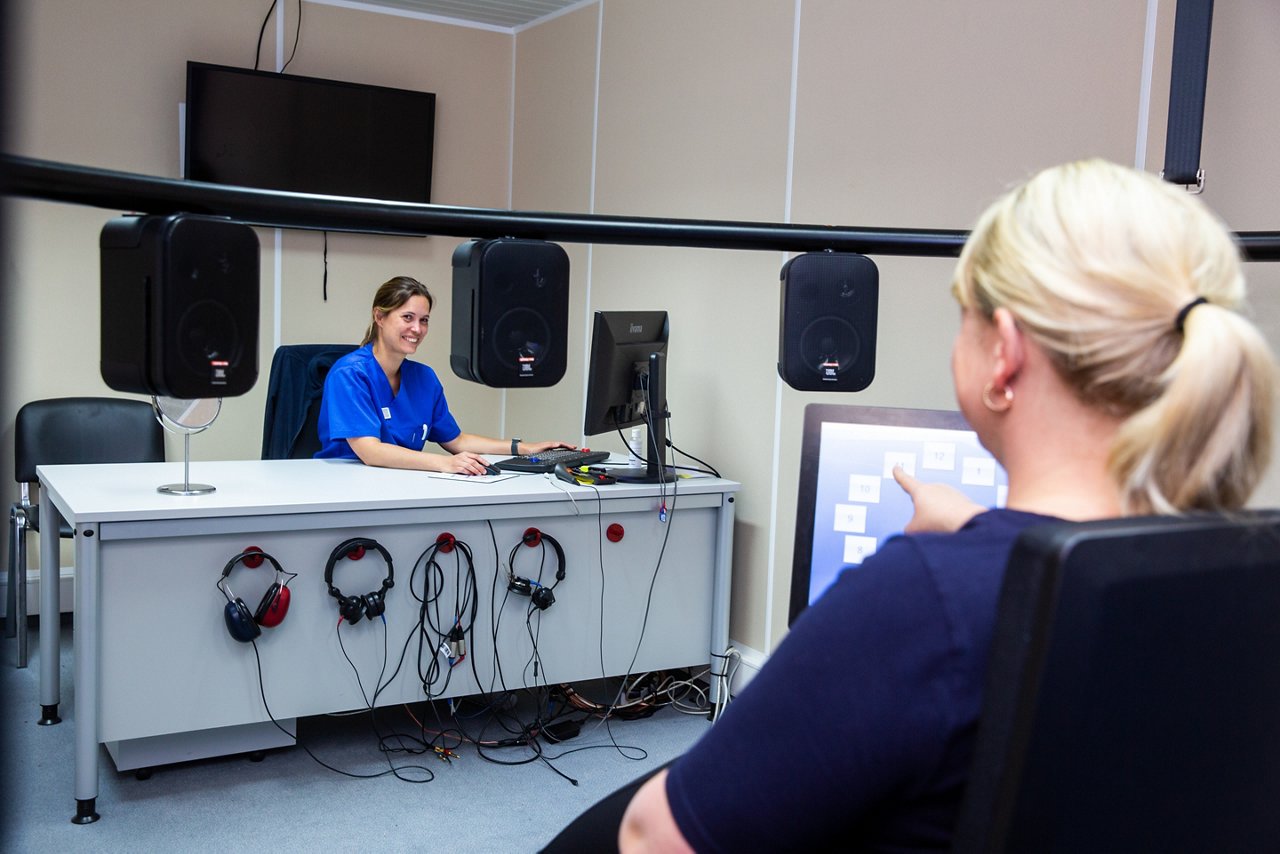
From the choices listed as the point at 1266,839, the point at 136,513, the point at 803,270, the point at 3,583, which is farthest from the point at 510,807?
the point at 3,583

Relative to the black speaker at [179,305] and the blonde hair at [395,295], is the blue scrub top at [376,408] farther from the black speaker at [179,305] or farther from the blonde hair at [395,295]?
the black speaker at [179,305]

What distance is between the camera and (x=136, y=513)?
2.72m

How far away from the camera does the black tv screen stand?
14.8 ft

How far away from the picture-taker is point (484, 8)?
4.96 m

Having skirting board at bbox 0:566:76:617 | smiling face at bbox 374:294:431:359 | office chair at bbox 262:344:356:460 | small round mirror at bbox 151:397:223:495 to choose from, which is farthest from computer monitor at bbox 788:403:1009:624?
skirting board at bbox 0:566:76:617

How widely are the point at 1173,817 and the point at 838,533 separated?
1097 millimetres

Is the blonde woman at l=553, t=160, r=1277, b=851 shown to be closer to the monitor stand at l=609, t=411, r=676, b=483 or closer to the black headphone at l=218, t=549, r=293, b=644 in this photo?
the black headphone at l=218, t=549, r=293, b=644

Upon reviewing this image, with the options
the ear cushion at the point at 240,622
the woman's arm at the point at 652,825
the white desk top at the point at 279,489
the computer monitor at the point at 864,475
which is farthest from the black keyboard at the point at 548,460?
Answer: the woman's arm at the point at 652,825

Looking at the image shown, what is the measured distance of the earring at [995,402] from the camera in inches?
34.3

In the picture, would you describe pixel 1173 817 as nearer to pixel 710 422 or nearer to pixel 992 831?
pixel 992 831

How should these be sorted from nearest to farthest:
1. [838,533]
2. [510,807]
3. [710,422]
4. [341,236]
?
[838,533]
[510,807]
[710,422]
[341,236]

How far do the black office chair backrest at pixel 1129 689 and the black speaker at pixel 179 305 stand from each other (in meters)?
0.85

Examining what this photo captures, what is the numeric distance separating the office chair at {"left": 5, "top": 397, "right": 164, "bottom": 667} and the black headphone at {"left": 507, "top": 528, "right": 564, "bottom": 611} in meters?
1.64

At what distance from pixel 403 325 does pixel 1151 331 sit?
3.09 m
